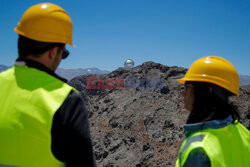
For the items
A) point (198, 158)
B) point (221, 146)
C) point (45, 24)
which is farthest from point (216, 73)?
point (45, 24)

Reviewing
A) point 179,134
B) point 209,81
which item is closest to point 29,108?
point 209,81

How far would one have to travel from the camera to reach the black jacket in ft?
4.03

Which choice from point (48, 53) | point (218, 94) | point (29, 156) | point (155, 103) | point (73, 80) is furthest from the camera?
point (73, 80)

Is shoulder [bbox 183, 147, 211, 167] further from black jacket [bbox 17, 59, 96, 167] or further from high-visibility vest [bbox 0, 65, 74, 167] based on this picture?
high-visibility vest [bbox 0, 65, 74, 167]

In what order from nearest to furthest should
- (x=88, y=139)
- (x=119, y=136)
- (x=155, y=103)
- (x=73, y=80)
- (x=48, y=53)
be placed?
1. (x=88, y=139)
2. (x=48, y=53)
3. (x=119, y=136)
4. (x=155, y=103)
5. (x=73, y=80)

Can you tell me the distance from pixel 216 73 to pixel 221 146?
1.84 feet

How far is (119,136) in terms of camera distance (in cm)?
1016

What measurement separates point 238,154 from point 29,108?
52.3 inches

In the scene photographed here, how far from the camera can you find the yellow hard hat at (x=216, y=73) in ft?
5.53

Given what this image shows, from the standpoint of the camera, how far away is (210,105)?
1.59 m

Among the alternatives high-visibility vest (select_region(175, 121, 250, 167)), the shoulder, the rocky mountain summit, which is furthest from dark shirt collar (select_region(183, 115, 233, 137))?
the rocky mountain summit

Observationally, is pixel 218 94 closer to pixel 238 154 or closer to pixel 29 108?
pixel 238 154

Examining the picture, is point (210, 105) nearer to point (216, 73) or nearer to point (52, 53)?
point (216, 73)

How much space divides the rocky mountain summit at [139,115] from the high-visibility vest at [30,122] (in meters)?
7.02
